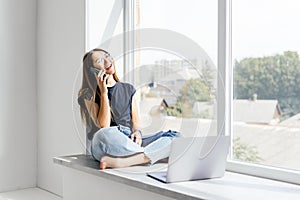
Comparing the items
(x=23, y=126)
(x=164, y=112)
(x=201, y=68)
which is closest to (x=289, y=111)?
(x=201, y=68)

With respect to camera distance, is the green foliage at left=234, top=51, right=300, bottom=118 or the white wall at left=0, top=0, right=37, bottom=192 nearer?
the green foliage at left=234, top=51, right=300, bottom=118

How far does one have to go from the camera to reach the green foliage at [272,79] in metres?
1.33

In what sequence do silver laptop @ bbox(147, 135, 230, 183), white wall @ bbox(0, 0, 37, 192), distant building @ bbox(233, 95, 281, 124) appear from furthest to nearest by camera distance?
white wall @ bbox(0, 0, 37, 192), distant building @ bbox(233, 95, 281, 124), silver laptop @ bbox(147, 135, 230, 183)

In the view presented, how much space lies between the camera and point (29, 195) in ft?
6.91

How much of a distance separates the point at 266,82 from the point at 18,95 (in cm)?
136

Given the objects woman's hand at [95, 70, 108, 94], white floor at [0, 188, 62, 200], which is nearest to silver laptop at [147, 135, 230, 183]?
woman's hand at [95, 70, 108, 94]

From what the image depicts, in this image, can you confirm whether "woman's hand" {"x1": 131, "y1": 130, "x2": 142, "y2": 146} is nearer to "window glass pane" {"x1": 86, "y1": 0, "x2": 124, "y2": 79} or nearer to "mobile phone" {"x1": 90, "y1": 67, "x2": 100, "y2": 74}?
"mobile phone" {"x1": 90, "y1": 67, "x2": 100, "y2": 74}

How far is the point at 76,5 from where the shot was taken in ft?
6.47

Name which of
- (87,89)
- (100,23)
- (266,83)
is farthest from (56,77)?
(266,83)

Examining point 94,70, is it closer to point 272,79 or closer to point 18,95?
point 272,79

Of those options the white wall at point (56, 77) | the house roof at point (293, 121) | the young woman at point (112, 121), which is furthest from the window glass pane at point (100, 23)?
the house roof at point (293, 121)

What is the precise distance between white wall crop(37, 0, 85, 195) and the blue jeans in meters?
0.44

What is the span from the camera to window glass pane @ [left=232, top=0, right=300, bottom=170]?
1.34 meters

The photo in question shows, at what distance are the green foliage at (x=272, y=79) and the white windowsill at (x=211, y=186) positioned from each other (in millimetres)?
248
